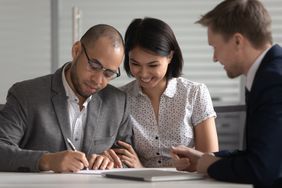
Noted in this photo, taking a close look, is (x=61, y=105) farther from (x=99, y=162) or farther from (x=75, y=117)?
(x=99, y=162)

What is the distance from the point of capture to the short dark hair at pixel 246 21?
225cm

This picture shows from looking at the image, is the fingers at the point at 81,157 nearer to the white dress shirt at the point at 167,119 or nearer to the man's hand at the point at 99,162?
the man's hand at the point at 99,162

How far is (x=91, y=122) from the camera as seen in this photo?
9.70 ft

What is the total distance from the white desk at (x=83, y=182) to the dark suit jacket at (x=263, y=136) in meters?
0.05

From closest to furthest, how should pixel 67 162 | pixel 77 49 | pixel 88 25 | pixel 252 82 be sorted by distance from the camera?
pixel 252 82 < pixel 67 162 < pixel 77 49 < pixel 88 25

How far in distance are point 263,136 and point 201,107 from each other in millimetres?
1117

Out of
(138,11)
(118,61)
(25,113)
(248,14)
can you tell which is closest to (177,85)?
(118,61)

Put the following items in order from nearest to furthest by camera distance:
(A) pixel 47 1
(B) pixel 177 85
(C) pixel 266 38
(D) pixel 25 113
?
(C) pixel 266 38, (D) pixel 25 113, (B) pixel 177 85, (A) pixel 47 1

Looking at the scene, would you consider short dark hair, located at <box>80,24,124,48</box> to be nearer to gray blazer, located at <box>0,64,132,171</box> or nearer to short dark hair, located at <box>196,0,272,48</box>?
gray blazer, located at <box>0,64,132,171</box>

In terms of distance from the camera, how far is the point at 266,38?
7.38 feet

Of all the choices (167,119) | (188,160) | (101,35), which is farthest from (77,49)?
(188,160)

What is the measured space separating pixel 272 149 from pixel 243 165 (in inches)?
4.2

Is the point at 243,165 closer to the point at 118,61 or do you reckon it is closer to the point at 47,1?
the point at 118,61

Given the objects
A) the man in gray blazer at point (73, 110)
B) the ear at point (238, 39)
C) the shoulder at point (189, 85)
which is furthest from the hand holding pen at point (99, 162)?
the ear at point (238, 39)
